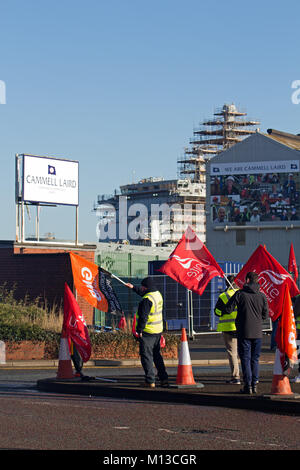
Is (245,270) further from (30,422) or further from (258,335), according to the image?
(30,422)

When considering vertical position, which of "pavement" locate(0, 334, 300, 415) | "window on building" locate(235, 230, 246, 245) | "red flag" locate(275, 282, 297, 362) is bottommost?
"pavement" locate(0, 334, 300, 415)

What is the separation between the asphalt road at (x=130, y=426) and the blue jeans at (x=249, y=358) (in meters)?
1.05

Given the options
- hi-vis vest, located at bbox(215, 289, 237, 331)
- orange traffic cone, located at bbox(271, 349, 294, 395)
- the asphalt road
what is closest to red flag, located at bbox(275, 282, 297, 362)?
orange traffic cone, located at bbox(271, 349, 294, 395)

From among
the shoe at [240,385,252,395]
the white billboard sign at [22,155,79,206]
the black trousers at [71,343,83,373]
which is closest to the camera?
the shoe at [240,385,252,395]

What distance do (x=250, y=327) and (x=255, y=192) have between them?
5127 centimetres

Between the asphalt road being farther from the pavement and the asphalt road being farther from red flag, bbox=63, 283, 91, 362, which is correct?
red flag, bbox=63, 283, 91, 362

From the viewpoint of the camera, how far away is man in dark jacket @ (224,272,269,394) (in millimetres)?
13766

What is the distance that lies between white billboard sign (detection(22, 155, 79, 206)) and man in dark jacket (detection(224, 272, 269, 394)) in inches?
976

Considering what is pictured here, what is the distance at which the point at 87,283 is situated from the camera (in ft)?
54.6

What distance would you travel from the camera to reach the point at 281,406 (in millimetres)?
12625

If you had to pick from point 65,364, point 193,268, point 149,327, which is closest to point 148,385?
point 149,327

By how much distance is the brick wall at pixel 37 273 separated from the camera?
33.8 meters

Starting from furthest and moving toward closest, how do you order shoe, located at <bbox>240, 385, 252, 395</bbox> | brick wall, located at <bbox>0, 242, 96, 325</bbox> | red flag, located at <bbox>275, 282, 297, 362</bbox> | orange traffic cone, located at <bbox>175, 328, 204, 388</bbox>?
1. brick wall, located at <bbox>0, 242, 96, 325</bbox>
2. orange traffic cone, located at <bbox>175, 328, 204, 388</bbox>
3. shoe, located at <bbox>240, 385, 252, 395</bbox>
4. red flag, located at <bbox>275, 282, 297, 362</bbox>
